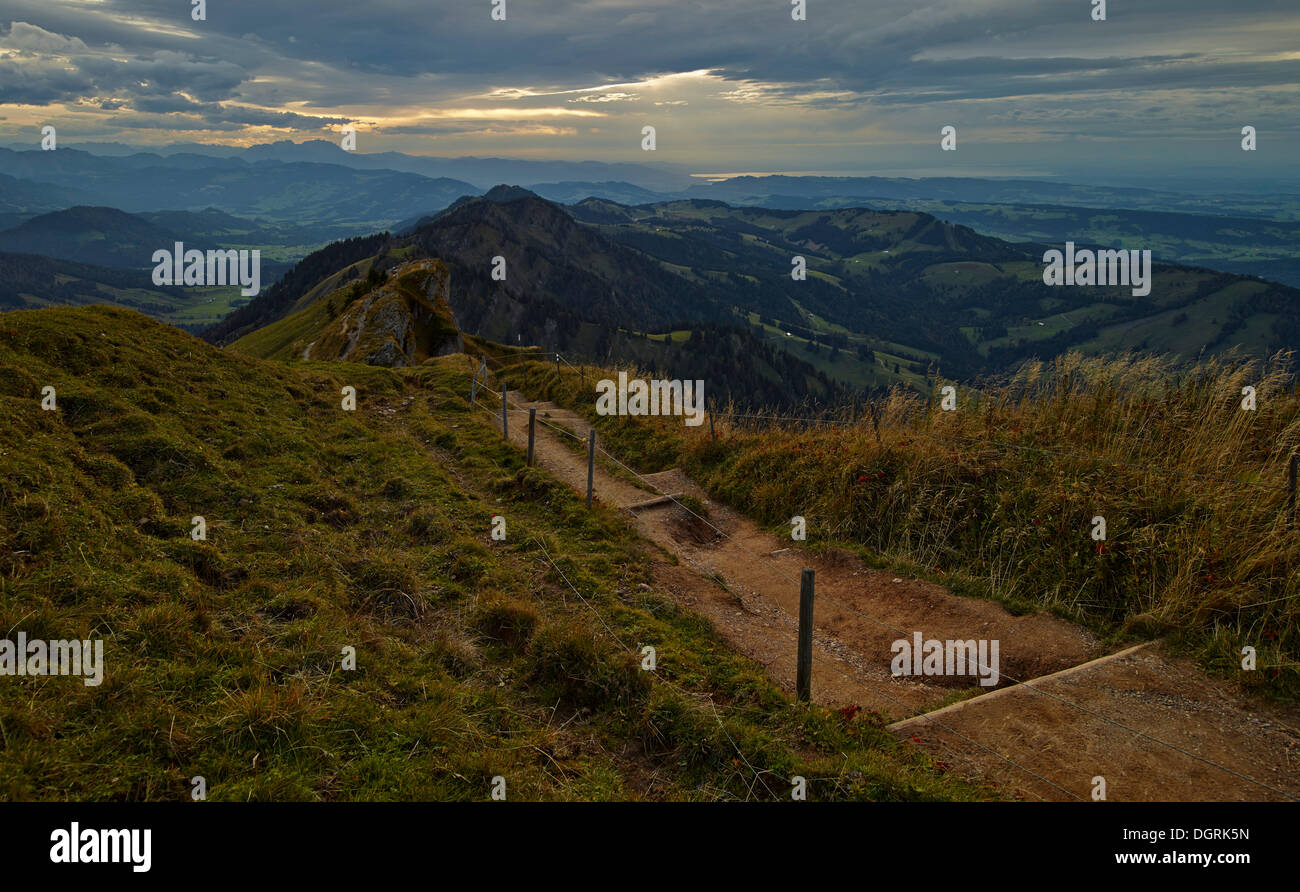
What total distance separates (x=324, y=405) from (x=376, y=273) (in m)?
47.8

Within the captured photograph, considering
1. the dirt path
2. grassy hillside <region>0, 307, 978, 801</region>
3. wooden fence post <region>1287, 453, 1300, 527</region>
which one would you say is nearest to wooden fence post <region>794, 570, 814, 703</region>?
grassy hillside <region>0, 307, 978, 801</region>

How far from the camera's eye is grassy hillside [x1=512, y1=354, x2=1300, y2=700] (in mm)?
8711

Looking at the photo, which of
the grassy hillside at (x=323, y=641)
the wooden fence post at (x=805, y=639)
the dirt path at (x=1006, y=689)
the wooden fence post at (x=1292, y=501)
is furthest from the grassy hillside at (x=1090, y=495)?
the grassy hillside at (x=323, y=641)

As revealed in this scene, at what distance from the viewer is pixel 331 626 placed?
25.4 ft

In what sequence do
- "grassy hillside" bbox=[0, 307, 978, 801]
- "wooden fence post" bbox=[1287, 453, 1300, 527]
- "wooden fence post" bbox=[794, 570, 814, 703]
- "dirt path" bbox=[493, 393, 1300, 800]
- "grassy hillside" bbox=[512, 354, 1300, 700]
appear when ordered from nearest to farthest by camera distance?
"grassy hillside" bbox=[0, 307, 978, 801] < "dirt path" bbox=[493, 393, 1300, 800] < "wooden fence post" bbox=[794, 570, 814, 703] < "grassy hillside" bbox=[512, 354, 1300, 700] < "wooden fence post" bbox=[1287, 453, 1300, 527]

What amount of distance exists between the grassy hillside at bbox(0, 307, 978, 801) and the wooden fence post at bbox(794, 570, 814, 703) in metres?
0.28

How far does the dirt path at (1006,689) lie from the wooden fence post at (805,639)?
0.70 metres

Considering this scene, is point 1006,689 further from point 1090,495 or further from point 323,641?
point 323,641

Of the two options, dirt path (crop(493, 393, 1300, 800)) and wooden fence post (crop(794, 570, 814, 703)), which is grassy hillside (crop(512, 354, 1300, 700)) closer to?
dirt path (crop(493, 393, 1300, 800))

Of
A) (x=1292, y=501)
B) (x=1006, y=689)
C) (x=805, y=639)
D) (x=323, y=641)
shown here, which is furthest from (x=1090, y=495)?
(x=323, y=641)

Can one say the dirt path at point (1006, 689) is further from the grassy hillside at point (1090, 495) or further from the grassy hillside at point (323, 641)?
the grassy hillside at point (323, 641)
